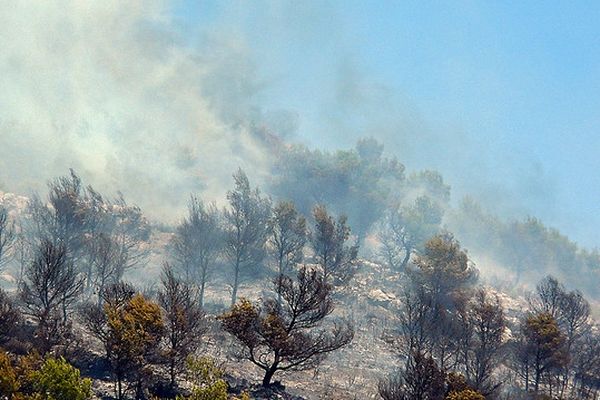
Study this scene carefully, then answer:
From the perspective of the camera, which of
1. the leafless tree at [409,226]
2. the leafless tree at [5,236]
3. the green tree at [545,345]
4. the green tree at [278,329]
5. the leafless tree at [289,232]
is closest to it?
the green tree at [278,329]

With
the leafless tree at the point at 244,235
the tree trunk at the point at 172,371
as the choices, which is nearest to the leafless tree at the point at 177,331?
the tree trunk at the point at 172,371

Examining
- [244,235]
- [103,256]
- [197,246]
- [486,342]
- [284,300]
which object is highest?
[244,235]

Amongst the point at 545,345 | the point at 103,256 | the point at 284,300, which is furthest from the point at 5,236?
the point at 545,345

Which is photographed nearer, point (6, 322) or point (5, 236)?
point (6, 322)

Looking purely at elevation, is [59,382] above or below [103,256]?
below

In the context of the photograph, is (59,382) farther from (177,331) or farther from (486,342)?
(486,342)

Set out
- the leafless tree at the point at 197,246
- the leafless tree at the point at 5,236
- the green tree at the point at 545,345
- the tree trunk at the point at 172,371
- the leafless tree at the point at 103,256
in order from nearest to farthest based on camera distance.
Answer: the tree trunk at the point at 172,371
the green tree at the point at 545,345
the leafless tree at the point at 103,256
the leafless tree at the point at 5,236
the leafless tree at the point at 197,246

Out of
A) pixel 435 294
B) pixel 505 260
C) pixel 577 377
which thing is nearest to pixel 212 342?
pixel 435 294

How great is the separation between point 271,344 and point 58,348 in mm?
12565

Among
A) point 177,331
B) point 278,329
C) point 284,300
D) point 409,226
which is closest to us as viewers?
point 177,331

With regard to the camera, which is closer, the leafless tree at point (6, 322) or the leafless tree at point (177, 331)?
the leafless tree at point (6, 322)

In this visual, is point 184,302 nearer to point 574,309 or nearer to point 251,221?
point 251,221

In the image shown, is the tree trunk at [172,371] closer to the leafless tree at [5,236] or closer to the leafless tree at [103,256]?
the leafless tree at [103,256]

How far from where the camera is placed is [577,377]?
120 ft
